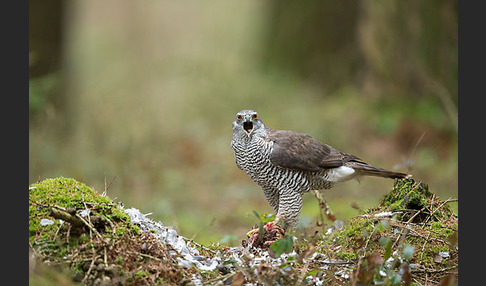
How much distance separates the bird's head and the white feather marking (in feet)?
3.13

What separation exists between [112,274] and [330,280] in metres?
1.68

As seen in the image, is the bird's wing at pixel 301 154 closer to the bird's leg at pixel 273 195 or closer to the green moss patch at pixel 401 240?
the bird's leg at pixel 273 195

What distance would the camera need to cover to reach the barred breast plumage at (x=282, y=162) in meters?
5.58

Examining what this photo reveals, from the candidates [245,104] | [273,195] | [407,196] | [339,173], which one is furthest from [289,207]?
[245,104]

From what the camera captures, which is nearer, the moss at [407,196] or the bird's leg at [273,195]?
the moss at [407,196]

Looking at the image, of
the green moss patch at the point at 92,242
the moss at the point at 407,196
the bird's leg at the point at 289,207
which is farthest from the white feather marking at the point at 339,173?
the green moss patch at the point at 92,242

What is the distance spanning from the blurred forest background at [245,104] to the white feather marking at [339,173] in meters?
0.94

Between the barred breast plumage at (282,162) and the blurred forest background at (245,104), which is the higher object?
the blurred forest background at (245,104)

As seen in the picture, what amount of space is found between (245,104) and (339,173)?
8156mm

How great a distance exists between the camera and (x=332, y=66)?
1312 cm

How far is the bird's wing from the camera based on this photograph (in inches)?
219

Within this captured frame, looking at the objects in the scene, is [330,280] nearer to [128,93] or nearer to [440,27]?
[440,27]

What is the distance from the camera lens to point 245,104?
14.0 meters

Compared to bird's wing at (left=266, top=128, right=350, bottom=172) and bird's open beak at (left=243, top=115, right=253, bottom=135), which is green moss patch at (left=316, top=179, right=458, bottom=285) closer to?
bird's wing at (left=266, top=128, right=350, bottom=172)
